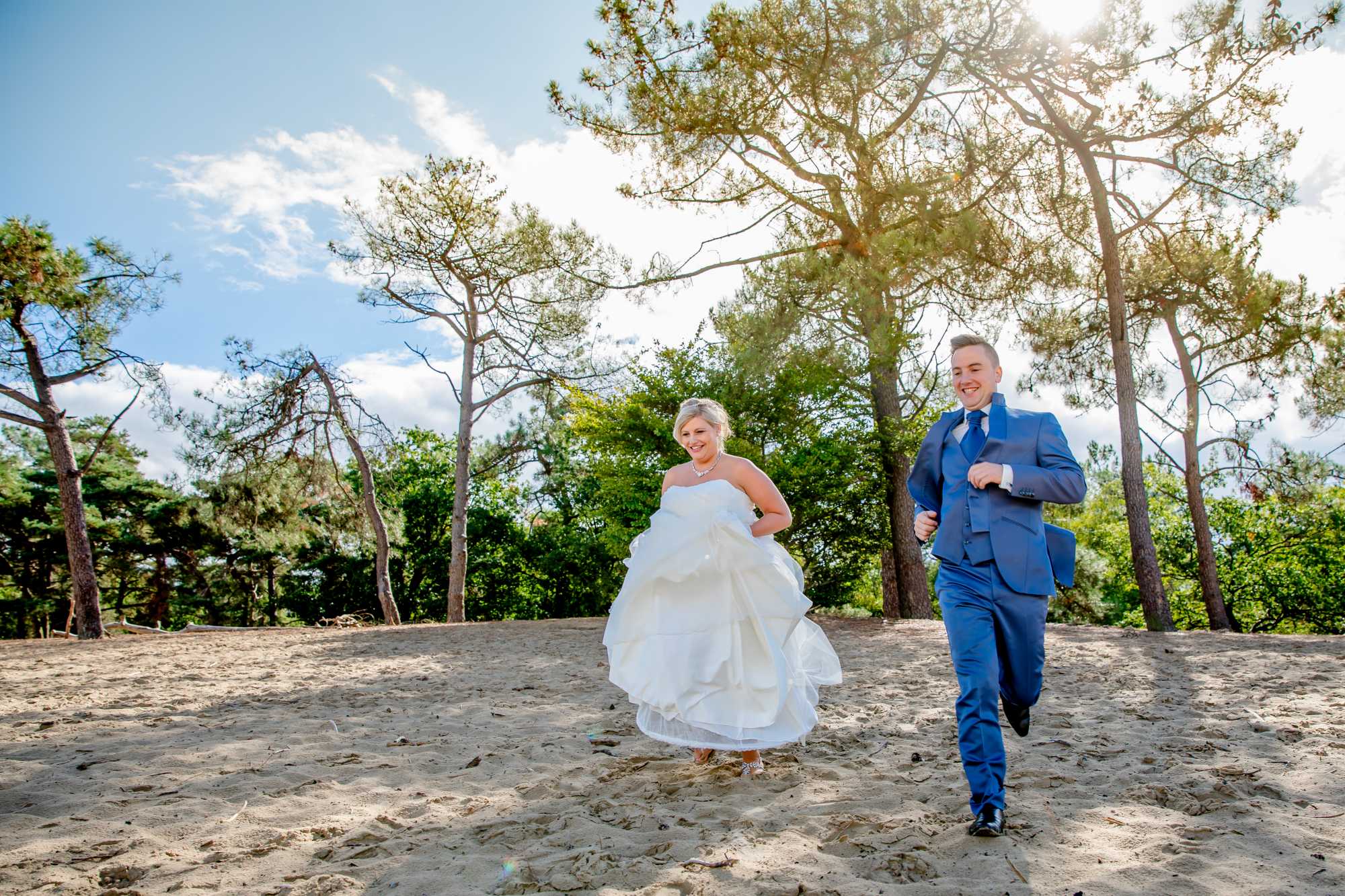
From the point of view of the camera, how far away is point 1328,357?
571 inches

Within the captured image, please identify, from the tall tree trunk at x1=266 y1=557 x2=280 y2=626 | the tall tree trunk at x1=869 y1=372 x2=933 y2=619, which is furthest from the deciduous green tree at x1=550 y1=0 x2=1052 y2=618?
the tall tree trunk at x1=266 y1=557 x2=280 y2=626

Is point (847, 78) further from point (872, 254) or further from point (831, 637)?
point (831, 637)

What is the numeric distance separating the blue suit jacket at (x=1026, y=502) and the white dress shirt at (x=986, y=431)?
0.06ft

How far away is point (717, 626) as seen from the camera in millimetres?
3848

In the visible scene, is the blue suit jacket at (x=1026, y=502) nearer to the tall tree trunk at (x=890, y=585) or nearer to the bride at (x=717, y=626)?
the bride at (x=717, y=626)

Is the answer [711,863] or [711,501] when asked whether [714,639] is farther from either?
[711,863]

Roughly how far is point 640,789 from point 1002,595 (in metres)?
1.88

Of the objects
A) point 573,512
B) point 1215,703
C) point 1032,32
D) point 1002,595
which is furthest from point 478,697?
point 573,512

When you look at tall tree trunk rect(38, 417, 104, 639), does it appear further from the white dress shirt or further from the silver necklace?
the white dress shirt

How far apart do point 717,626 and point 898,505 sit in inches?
433

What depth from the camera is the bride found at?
3771 mm

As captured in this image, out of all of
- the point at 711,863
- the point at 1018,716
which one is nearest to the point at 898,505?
the point at 1018,716

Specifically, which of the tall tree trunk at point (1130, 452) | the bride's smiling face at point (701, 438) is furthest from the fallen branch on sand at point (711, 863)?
the tall tree trunk at point (1130, 452)

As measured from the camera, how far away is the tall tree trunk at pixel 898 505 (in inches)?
544
